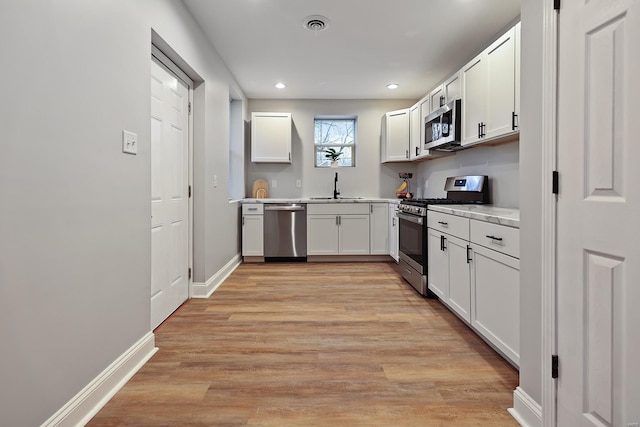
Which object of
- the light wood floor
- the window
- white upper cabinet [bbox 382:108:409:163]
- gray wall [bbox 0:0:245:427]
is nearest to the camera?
gray wall [bbox 0:0:245:427]

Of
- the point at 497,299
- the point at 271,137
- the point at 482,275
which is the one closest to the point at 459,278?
the point at 482,275

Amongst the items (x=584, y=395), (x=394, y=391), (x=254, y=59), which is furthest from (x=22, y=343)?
(x=254, y=59)

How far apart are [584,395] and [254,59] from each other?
369 cm

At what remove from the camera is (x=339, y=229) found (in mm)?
4668

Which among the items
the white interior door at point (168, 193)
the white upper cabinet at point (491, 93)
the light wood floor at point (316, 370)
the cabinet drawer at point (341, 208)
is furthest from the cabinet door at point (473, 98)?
the white interior door at point (168, 193)

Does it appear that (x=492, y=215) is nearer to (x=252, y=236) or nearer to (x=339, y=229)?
(x=339, y=229)

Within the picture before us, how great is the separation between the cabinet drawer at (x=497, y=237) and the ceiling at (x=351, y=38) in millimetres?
1734

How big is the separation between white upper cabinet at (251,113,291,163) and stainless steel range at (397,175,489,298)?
1982 mm

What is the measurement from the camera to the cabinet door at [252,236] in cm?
457

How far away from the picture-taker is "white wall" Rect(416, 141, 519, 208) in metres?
2.80

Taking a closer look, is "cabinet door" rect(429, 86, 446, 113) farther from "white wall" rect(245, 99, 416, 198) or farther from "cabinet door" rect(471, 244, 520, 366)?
"cabinet door" rect(471, 244, 520, 366)

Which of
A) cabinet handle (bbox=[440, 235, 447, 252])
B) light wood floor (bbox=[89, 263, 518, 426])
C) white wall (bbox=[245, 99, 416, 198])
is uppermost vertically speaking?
white wall (bbox=[245, 99, 416, 198])

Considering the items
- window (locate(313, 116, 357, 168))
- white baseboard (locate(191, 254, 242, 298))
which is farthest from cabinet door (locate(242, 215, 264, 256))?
window (locate(313, 116, 357, 168))

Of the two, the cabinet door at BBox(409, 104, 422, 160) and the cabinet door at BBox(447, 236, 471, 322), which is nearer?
the cabinet door at BBox(447, 236, 471, 322)
